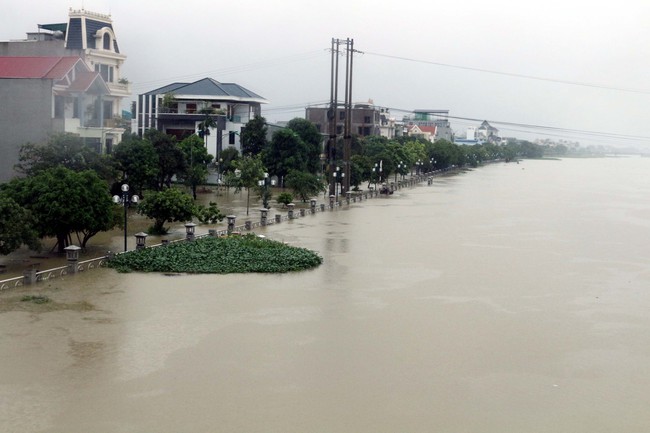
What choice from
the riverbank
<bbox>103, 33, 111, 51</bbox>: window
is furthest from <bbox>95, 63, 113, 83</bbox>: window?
the riverbank

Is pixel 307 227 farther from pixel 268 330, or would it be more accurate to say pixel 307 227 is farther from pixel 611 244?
pixel 268 330

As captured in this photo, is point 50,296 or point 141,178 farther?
point 141,178

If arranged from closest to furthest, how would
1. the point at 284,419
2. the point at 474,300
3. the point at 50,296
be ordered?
the point at 284,419 → the point at 50,296 → the point at 474,300

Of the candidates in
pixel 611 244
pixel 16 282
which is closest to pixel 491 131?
pixel 611 244

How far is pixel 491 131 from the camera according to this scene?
185875 millimetres

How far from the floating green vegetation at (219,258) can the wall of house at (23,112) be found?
338 inches

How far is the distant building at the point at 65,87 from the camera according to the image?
2712 centimetres

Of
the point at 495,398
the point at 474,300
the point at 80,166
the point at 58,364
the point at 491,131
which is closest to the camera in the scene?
the point at 495,398

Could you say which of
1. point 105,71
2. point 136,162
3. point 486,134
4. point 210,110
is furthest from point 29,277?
point 486,134

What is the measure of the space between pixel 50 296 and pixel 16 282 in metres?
1.11

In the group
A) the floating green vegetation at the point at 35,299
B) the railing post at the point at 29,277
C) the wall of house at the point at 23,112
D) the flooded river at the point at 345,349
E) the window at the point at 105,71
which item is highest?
the window at the point at 105,71

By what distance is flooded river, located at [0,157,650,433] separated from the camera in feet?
33.4

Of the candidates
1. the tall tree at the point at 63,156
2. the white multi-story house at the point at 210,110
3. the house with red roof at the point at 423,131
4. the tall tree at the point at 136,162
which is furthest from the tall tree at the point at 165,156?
the house with red roof at the point at 423,131

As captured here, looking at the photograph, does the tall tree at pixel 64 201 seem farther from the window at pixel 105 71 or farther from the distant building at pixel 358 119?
the distant building at pixel 358 119
